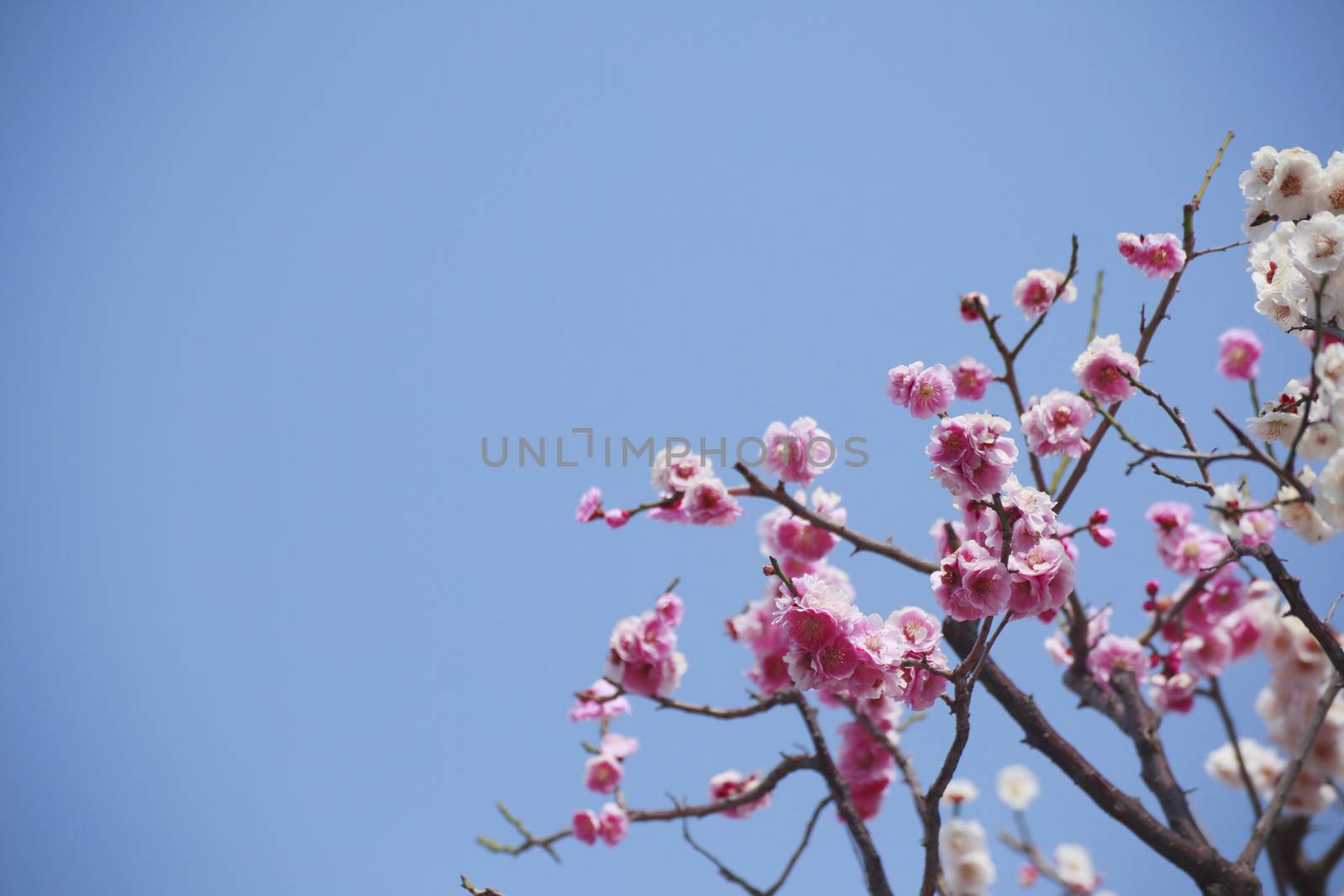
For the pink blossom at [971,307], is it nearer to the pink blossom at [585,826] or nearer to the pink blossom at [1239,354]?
the pink blossom at [1239,354]

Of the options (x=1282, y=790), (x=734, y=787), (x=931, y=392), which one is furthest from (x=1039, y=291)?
(x=734, y=787)

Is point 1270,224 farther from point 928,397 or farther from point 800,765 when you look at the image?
point 800,765

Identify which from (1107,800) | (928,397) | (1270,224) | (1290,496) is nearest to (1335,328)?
(1290,496)

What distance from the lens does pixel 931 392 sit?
106 inches

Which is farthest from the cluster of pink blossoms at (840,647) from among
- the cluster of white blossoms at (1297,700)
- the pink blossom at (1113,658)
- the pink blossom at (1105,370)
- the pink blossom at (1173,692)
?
the cluster of white blossoms at (1297,700)

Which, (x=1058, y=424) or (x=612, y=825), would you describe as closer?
(x=1058, y=424)

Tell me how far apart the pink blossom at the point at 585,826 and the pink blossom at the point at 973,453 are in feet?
8.27

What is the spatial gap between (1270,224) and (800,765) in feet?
8.53

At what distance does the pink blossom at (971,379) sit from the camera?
11.3 feet

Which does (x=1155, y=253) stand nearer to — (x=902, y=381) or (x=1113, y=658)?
(x=902, y=381)

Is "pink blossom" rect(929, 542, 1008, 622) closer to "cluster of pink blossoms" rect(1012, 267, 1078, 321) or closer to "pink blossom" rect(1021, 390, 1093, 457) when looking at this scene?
"pink blossom" rect(1021, 390, 1093, 457)

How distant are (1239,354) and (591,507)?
375cm

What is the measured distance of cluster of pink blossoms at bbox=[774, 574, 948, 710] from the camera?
1999mm

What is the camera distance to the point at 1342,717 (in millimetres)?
4340
